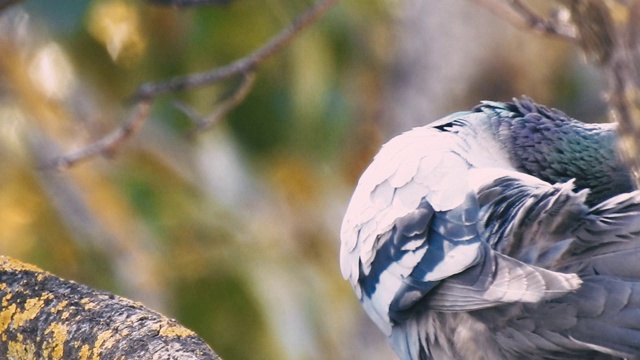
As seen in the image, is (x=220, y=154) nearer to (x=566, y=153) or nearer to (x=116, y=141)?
(x=116, y=141)

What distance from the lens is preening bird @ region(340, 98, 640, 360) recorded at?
258cm

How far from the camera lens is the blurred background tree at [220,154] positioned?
8.51 meters

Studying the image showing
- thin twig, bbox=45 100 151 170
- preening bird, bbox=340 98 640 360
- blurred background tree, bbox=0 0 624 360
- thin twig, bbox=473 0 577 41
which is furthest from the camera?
blurred background tree, bbox=0 0 624 360

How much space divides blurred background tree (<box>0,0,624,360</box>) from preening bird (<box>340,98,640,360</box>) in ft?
13.5

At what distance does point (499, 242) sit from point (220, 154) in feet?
21.8

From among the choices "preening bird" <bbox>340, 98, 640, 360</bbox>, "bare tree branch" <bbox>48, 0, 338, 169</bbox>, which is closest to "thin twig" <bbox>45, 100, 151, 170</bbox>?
"bare tree branch" <bbox>48, 0, 338, 169</bbox>

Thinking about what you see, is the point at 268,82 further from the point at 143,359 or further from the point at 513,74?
the point at 143,359

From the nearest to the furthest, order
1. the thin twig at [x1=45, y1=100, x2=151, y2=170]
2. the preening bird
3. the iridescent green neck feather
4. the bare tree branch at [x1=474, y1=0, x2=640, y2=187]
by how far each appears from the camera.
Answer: the bare tree branch at [x1=474, y1=0, x2=640, y2=187]
the preening bird
the iridescent green neck feather
the thin twig at [x1=45, y1=100, x2=151, y2=170]

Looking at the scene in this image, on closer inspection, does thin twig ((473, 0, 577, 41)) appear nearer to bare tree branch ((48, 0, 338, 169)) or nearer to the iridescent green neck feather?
the iridescent green neck feather

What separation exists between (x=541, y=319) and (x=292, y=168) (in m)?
7.24

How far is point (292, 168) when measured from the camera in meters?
9.82

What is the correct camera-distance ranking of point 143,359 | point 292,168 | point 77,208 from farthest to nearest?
point 292,168 → point 77,208 → point 143,359

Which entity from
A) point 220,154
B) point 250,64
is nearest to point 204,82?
point 250,64

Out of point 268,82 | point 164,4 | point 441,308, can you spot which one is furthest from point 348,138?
point 441,308
